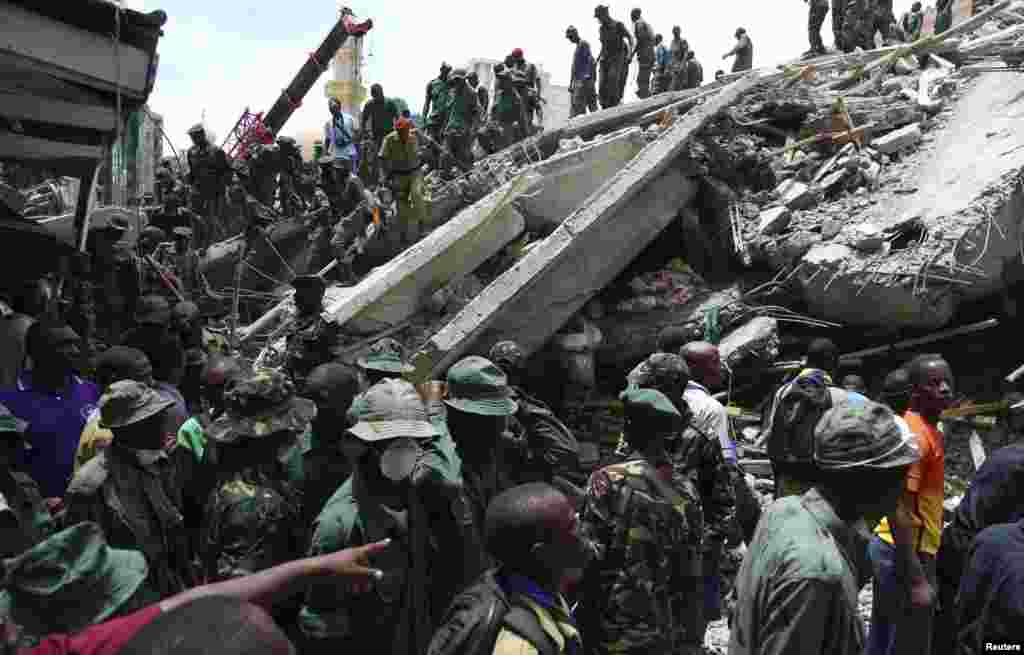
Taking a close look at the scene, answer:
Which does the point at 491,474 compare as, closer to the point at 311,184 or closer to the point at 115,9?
the point at 115,9

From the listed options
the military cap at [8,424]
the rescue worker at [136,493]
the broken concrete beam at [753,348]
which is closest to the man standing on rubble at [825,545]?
the rescue worker at [136,493]

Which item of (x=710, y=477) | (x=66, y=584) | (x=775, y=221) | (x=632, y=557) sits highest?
(x=66, y=584)

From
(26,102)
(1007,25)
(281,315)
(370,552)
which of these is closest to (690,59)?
(1007,25)

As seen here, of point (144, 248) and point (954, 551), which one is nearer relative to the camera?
point (954, 551)

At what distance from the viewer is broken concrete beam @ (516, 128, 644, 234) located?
844 centimetres

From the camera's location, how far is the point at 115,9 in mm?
4664

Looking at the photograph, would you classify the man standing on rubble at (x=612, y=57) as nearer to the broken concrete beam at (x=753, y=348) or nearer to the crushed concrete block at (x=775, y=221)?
the crushed concrete block at (x=775, y=221)

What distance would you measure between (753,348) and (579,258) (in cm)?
165

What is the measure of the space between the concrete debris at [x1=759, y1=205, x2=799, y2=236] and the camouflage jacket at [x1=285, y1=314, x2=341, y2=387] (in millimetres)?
4313

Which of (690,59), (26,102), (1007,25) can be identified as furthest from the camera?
(690,59)

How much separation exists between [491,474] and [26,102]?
14.0 feet

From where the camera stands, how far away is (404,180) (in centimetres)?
937

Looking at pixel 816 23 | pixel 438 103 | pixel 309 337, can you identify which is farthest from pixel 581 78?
pixel 309 337

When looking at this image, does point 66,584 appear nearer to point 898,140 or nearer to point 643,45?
point 898,140
